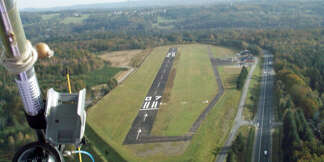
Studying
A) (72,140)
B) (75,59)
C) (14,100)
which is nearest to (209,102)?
(14,100)

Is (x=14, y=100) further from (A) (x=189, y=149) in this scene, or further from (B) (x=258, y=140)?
(B) (x=258, y=140)

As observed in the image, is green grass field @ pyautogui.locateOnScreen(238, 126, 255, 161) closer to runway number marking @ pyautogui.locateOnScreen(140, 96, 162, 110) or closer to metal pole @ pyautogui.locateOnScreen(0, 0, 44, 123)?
runway number marking @ pyautogui.locateOnScreen(140, 96, 162, 110)

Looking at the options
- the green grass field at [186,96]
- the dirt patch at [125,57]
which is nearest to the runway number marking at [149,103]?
the green grass field at [186,96]

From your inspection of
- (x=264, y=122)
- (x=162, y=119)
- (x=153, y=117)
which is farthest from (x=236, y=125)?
(x=153, y=117)

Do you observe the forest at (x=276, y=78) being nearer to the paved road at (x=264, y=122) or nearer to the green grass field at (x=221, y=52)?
the paved road at (x=264, y=122)

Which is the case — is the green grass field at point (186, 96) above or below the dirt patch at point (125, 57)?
below

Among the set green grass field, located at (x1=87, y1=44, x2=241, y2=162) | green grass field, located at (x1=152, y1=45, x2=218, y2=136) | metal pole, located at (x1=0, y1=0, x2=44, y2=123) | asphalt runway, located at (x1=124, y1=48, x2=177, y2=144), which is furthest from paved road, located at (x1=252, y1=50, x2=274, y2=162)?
metal pole, located at (x1=0, y1=0, x2=44, y2=123)
